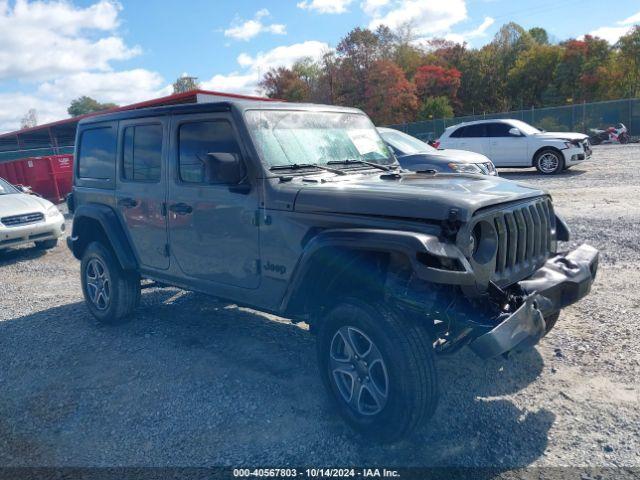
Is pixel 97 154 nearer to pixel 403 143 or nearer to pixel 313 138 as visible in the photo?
pixel 313 138

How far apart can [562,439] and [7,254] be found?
10.0 meters

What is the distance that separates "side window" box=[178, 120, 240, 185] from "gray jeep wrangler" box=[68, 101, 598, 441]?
0.5 inches

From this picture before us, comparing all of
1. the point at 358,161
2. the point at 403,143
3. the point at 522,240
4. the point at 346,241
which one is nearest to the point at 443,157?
the point at 403,143

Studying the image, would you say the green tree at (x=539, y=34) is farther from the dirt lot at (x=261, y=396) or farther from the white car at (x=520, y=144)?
the dirt lot at (x=261, y=396)

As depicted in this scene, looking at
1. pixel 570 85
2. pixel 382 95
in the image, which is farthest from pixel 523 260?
pixel 570 85

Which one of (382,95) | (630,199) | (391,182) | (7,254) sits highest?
(382,95)

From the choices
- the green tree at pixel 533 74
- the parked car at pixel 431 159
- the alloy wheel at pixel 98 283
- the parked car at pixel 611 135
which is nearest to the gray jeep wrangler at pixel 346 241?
the alloy wheel at pixel 98 283

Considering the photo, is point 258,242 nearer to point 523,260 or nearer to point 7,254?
point 523,260

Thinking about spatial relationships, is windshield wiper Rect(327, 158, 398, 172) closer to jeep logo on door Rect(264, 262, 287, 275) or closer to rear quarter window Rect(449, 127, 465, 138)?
jeep logo on door Rect(264, 262, 287, 275)

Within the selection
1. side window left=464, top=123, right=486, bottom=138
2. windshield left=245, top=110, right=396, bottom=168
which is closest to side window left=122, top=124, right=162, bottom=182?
windshield left=245, top=110, right=396, bottom=168

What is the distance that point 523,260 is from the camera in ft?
11.2

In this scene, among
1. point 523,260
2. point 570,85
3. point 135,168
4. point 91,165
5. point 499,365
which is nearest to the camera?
point 523,260

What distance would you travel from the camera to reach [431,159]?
385 inches

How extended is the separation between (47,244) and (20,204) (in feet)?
2.97
